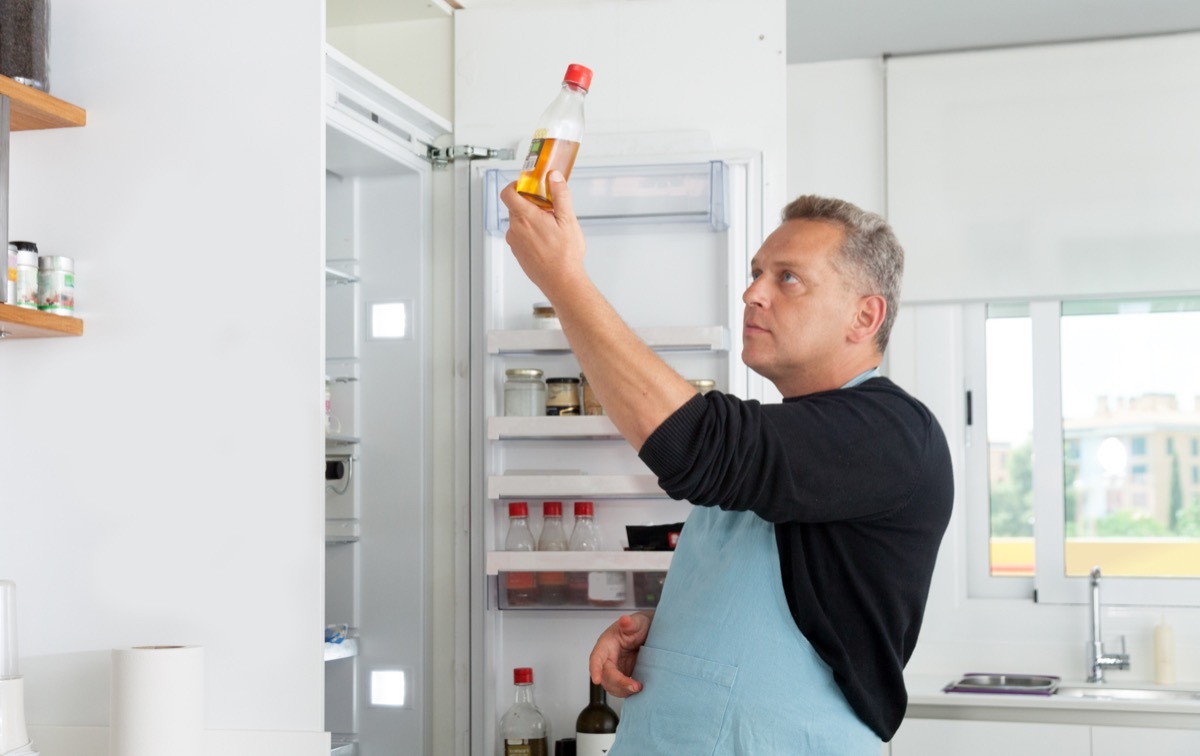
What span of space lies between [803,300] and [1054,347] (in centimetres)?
220

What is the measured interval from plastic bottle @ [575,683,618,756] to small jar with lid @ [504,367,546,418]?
1.70 feet

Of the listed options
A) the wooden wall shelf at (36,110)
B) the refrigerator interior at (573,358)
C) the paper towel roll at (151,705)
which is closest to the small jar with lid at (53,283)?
the wooden wall shelf at (36,110)

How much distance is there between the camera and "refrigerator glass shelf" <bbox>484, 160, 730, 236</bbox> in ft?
7.77

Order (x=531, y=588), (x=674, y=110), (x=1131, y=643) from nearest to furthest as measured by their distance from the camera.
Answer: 1. (x=531, y=588)
2. (x=674, y=110)
3. (x=1131, y=643)

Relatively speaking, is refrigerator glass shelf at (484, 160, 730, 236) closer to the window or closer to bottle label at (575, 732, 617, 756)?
bottle label at (575, 732, 617, 756)

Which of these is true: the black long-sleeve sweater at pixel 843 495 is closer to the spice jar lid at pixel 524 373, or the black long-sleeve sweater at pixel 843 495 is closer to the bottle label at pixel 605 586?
the bottle label at pixel 605 586

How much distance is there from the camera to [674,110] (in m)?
2.53

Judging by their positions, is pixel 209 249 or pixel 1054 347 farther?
pixel 1054 347

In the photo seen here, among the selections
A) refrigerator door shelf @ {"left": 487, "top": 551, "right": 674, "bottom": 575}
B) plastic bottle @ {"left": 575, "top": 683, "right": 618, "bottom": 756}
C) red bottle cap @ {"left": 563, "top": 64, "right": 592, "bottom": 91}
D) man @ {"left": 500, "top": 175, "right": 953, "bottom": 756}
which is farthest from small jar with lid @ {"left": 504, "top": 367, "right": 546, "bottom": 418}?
red bottle cap @ {"left": 563, "top": 64, "right": 592, "bottom": 91}

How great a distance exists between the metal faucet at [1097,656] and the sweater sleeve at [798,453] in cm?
214

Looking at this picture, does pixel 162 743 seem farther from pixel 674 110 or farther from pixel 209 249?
pixel 674 110

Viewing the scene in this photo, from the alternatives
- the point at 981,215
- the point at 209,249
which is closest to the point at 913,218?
the point at 981,215

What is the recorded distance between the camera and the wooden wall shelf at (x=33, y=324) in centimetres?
170

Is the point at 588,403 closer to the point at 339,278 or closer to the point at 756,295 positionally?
the point at 339,278
